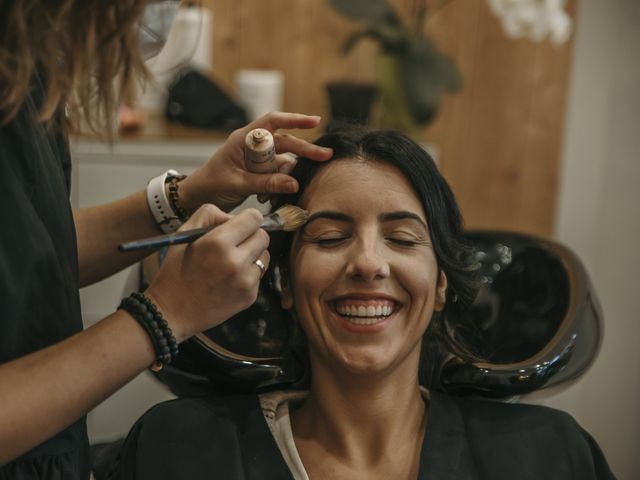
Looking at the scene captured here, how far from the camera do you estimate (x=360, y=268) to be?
123 cm

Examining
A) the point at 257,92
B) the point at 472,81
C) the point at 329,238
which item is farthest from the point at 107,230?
the point at 472,81

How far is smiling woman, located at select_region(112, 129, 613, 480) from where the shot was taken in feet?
4.13

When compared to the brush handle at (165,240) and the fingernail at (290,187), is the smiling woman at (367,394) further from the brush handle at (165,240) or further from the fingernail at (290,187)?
the brush handle at (165,240)

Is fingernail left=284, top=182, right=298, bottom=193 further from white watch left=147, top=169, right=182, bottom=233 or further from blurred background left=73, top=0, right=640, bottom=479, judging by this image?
blurred background left=73, top=0, right=640, bottom=479

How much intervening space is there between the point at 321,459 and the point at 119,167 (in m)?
1.34

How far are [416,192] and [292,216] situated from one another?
0.70 feet

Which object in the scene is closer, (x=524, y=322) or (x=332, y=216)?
(x=332, y=216)

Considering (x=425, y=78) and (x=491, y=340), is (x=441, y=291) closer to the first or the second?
(x=491, y=340)

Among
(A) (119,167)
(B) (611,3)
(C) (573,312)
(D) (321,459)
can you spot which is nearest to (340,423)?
(D) (321,459)

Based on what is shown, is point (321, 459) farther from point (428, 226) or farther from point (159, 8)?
point (159, 8)

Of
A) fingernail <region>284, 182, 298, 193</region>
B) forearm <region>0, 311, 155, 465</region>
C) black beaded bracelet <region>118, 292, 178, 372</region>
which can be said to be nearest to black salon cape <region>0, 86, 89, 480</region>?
forearm <region>0, 311, 155, 465</region>

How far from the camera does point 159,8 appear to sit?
1.23m

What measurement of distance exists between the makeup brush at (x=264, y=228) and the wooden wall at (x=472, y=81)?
68.6 inches

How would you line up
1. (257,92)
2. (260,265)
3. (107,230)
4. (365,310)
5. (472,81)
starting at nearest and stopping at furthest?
1. (260,265)
2. (365,310)
3. (107,230)
4. (257,92)
5. (472,81)
